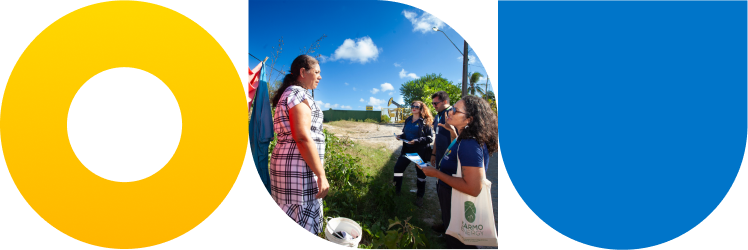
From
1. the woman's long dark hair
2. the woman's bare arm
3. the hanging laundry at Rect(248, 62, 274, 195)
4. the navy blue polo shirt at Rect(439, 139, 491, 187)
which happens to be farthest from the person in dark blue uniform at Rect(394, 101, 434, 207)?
the hanging laundry at Rect(248, 62, 274, 195)

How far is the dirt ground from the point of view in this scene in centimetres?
153

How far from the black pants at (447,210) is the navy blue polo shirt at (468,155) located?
15 centimetres

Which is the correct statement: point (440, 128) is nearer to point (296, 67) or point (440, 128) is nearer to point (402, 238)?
point (402, 238)

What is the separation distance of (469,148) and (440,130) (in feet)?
1.04

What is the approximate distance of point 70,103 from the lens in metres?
1.26

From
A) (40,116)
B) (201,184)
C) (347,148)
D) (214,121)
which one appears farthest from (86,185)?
(347,148)

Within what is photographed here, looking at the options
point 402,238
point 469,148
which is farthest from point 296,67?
point 402,238

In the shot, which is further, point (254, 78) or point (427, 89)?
point (254, 78)

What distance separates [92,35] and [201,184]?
0.94 metres

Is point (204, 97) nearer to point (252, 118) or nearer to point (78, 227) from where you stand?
point (252, 118)

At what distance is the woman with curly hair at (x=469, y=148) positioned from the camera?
1318 mm

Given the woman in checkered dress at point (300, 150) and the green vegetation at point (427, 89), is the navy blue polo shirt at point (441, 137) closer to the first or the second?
the green vegetation at point (427, 89)

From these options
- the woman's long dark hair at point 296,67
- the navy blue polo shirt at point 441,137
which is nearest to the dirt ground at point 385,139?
the navy blue polo shirt at point 441,137

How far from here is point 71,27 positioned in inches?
47.9
